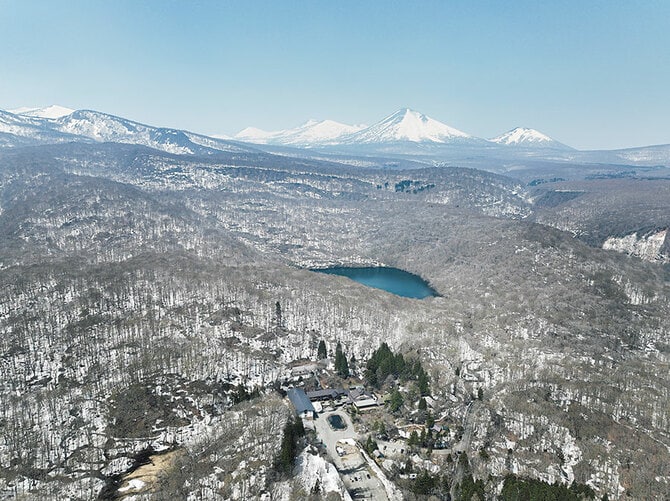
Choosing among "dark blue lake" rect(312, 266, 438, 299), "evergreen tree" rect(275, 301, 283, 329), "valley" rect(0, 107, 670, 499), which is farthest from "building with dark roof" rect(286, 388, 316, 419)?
"dark blue lake" rect(312, 266, 438, 299)

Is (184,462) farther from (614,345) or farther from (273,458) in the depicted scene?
(614,345)

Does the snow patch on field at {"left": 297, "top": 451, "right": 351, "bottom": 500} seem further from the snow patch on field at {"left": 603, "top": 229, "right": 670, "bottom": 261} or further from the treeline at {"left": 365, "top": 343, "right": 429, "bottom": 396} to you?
the snow patch on field at {"left": 603, "top": 229, "right": 670, "bottom": 261}

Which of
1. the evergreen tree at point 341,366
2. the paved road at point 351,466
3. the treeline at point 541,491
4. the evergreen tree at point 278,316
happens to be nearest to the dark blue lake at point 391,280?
the evergreen tree at point 278,316

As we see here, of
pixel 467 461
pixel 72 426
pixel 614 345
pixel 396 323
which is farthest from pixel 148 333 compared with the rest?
pixel 614 345

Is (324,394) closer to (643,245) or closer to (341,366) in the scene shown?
(341,366)

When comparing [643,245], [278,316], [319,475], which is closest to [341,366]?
[278,316]

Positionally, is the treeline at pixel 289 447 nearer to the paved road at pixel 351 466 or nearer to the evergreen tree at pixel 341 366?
the paved road at pixel 351 466
